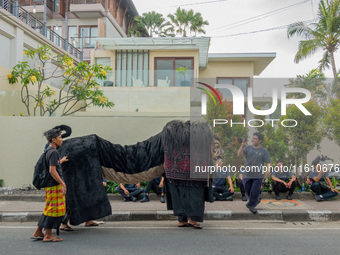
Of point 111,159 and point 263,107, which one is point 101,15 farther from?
point 111,159

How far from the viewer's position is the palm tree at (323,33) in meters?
20.4

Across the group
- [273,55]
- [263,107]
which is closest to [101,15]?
[273,55]

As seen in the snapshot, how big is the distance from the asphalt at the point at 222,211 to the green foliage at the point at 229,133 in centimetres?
108

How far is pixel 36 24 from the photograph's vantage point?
2281cm

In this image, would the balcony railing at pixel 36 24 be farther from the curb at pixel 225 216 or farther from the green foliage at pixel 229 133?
the curb at pixel 225 216

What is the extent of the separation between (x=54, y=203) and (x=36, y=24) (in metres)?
19.0

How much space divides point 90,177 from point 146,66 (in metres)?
12.6

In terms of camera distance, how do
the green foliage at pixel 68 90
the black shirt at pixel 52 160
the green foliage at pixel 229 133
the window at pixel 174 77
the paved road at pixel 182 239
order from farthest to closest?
the window at pixel 174 77, the green foliage at pixel 68 90, the green foliage at pixel 229 133, the black shirt at pixel 52 160, the paved road at pixel 182 239

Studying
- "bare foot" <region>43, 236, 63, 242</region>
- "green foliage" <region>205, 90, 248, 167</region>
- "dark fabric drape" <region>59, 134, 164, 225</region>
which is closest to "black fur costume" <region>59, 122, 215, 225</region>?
"dark fabric drape" <region>59, 134, 164, 225</region>

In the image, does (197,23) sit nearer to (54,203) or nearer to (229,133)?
(229,133)

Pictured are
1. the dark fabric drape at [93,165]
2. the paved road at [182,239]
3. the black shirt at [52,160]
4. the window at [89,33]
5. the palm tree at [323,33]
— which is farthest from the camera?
the window at [89,33]

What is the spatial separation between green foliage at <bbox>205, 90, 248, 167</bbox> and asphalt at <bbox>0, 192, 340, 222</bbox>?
42.4 inches

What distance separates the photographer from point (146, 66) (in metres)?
18.9

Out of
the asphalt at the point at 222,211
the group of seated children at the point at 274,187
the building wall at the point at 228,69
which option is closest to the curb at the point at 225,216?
the asphalt at the point at 222,211
